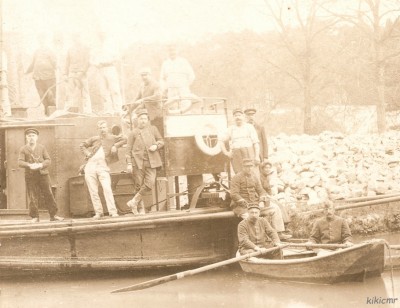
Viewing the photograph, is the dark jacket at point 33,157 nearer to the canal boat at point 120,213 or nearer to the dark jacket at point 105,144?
the dark jacket at point 105,144

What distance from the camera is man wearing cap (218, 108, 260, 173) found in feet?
36.7

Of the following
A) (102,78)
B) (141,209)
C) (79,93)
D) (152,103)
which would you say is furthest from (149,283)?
(79,93)

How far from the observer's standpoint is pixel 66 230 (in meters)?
10.6

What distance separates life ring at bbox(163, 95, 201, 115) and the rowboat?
286 centimetres

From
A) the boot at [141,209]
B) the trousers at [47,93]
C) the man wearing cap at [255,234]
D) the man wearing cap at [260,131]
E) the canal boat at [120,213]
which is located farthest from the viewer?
the trousers at [47,93]

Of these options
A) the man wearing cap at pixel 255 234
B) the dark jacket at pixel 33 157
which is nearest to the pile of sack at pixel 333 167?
the man wearing cap at pixel 255 234

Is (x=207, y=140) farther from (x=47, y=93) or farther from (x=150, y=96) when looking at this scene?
(x=47, y=93)

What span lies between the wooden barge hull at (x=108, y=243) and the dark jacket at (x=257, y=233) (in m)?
0.58

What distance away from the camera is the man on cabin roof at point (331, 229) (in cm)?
1038

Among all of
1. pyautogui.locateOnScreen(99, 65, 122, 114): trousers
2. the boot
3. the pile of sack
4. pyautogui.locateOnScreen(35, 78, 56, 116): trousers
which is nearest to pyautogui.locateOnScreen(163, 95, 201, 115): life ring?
pyautogui.locateOnScreen(99, 65, 122, 114): trousers

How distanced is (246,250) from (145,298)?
1761mm

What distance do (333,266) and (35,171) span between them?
16.5 feet

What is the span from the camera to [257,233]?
10.5 m

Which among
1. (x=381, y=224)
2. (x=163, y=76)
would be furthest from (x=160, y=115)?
(x=381, y=224)
